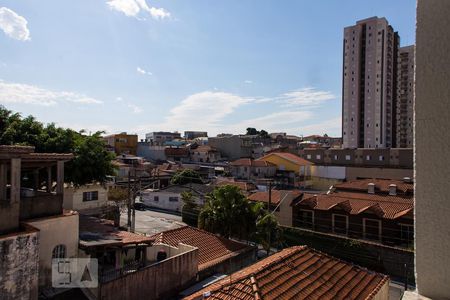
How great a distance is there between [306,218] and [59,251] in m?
21.9

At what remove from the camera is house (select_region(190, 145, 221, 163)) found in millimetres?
77000

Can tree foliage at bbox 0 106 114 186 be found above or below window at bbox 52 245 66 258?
above

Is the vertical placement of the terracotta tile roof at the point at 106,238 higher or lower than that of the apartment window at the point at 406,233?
higher

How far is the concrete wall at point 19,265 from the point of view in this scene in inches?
434

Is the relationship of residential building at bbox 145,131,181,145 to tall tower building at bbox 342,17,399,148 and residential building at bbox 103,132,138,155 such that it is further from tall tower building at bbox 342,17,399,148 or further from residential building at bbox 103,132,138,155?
tall tower building at bbox 342,17,399,148

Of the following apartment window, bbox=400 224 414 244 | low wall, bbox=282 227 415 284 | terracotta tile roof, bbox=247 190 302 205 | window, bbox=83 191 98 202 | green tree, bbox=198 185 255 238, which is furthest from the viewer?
terracotta tile roof, bbox=247 190 302 205

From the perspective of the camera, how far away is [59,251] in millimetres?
14156

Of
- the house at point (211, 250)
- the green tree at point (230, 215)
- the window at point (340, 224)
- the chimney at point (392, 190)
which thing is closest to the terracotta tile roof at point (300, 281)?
the house at point (211, 250)

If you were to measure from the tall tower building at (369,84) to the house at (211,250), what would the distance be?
Result: 63971 mm

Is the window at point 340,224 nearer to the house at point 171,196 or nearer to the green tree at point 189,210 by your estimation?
the green tree at point 189,210

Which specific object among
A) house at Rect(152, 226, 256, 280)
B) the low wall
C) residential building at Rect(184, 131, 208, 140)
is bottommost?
the low wall

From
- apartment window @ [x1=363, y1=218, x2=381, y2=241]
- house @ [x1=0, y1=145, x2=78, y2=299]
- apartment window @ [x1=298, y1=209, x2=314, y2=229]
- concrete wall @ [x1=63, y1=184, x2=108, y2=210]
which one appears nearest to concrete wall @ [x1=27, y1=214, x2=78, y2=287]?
house @ [x1=0, y1=145, x2=78, y2=299]

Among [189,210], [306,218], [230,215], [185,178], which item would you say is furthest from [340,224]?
[185,178]

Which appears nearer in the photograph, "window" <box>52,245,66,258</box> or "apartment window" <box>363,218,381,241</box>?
"window" <box>52,245,66,258</box>
